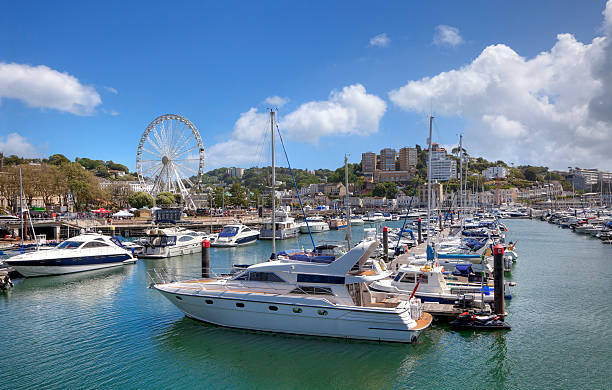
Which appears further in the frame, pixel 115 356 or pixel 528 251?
pixel 528 251

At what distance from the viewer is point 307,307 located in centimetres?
1529

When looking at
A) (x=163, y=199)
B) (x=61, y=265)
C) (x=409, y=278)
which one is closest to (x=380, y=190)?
(x=163, y=199)

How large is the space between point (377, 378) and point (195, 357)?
6.48 meters

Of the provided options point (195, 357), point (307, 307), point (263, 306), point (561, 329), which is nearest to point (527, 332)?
point (561, 329)

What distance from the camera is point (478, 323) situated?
660 inches

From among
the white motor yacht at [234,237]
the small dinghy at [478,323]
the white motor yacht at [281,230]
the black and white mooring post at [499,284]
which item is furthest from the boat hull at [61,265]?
the black and white mooring post at [499,284]

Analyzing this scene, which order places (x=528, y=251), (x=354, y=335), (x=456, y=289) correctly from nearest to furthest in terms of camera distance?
(x=354, y=335) < (x=456, y=289) < (x=528, y=251)

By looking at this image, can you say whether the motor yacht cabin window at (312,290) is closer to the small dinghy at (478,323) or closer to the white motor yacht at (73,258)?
the small dinghy at (478,323)

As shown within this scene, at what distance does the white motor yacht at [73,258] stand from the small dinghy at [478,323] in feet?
84.6

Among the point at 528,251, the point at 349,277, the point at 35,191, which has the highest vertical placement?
the point at 35,191

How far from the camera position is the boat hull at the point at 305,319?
1483cm

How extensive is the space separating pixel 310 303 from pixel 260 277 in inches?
103

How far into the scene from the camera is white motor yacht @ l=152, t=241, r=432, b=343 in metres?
14.9

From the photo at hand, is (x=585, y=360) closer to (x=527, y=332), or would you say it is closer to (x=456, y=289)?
(x=527, y=332)
